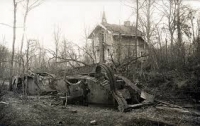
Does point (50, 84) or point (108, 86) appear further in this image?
point (50, 84)

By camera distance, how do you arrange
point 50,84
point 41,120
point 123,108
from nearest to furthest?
point 41,120 < point 123,108 < point 50,84

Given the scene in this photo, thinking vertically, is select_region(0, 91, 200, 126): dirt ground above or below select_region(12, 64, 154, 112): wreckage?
below

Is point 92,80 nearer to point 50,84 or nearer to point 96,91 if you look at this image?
point 96,91

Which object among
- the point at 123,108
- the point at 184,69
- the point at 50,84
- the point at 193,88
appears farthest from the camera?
the point at 50,84

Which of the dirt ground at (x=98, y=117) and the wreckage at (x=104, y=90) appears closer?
the dirt ground at (x=98, y=117)

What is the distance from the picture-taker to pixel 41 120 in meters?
8.23

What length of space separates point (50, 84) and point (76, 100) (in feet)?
12.7

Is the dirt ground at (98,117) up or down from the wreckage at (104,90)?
down

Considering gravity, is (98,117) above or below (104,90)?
below

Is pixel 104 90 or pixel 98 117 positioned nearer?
pixel 98 117

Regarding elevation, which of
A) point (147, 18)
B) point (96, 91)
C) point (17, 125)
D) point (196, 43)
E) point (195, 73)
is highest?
point (147, 18)

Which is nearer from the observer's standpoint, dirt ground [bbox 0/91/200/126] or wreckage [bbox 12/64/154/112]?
dirt ground [bbox 0/91/200/126]

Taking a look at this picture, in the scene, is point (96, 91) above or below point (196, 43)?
below

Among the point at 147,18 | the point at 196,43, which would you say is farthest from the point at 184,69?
the point at 147,18
